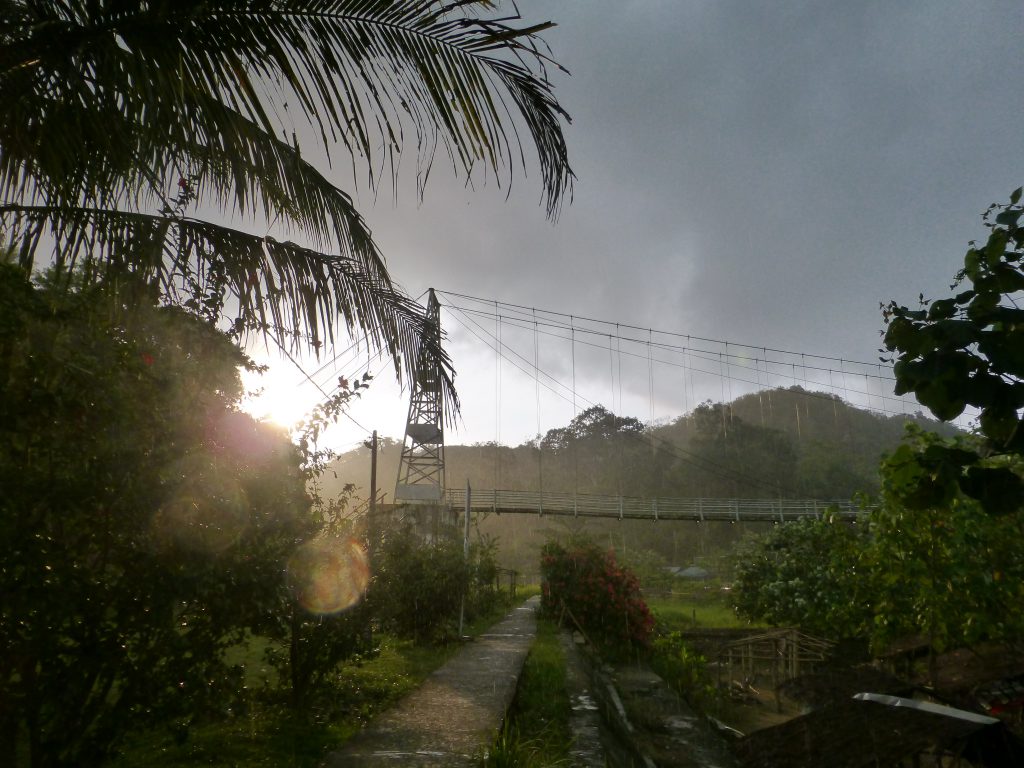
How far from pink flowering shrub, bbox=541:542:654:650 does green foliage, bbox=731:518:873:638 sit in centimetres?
379

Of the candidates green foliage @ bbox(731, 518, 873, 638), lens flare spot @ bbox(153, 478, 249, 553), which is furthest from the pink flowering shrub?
lens flare spot @ bbox(153, 478, 249, 553)

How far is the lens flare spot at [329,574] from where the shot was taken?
17.4 ft

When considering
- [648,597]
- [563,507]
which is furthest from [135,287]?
[648,597]

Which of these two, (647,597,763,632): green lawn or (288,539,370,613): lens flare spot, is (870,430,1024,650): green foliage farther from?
(647,597,763,632): green lawn

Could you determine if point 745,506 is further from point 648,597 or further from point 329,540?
point 329,540

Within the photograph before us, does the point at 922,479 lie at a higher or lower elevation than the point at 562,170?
lower

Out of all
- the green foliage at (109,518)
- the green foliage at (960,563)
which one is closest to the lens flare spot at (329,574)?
the green foliage at (109,518)

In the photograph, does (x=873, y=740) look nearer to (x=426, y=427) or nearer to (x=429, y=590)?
(x=429, y=590)

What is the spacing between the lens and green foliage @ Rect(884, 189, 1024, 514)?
2.20 metres

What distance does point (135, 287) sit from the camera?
311 centimetres

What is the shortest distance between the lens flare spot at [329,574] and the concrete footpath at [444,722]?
42.3 inches

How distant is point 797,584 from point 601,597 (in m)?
5.16

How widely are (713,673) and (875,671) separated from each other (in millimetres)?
7493

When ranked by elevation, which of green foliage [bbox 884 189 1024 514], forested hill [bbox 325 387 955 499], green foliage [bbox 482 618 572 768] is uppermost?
forested hill [bbox 325 387 955 499]
